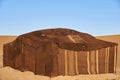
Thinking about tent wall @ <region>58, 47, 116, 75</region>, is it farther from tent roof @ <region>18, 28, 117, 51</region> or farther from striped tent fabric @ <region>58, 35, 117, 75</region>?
tent roof @ <region>18, 28, 117, 51</region>

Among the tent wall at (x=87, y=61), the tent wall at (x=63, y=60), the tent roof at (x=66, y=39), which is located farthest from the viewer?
the tent roof at (x=66, y=39)

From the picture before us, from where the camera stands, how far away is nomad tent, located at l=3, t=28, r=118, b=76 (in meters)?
15.4

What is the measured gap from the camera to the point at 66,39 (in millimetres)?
16625

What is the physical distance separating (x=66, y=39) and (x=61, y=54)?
1447 millimetres

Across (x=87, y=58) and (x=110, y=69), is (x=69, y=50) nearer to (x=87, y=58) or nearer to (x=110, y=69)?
(x=87, y=58)

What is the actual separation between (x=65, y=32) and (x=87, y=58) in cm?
279

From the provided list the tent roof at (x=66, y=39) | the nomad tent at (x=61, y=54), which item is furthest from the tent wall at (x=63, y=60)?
the tent roof at (x=66, y=39)

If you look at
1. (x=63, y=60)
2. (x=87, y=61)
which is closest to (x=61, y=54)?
(x=63, y=60)

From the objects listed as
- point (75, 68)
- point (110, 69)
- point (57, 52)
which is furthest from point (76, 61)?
point (110, 69)

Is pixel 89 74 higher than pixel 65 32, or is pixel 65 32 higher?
pixel 65 32

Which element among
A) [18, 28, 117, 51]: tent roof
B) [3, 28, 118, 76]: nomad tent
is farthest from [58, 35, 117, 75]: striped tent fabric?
[18, 28, 117, 51]: tent roof

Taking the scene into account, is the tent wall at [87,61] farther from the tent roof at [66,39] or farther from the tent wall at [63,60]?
the tent roof at [66,39]

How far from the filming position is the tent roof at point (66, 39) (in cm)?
1579

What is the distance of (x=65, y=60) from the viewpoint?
15.6 metres
